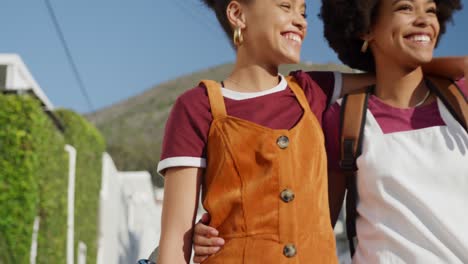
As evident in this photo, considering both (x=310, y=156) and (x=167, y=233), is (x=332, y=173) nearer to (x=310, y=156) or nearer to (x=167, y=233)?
(x=310, y=156)

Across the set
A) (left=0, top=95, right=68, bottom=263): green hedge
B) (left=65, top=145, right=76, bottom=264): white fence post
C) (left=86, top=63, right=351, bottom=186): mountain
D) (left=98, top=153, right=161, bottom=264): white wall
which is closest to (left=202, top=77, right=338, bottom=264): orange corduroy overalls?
(left=0, top=95, right=68, bottom=263): green hedge

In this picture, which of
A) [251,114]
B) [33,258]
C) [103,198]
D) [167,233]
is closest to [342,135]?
[251,114]

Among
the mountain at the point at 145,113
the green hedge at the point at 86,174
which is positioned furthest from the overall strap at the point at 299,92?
the mountain at the point at 145,113

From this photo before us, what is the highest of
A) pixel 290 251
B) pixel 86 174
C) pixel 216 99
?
pixel 216 99

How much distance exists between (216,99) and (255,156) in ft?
0.92

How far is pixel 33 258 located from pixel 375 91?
33.3ft

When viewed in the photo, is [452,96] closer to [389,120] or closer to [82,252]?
[389,120]

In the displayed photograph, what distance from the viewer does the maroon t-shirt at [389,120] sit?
3090 millimetres

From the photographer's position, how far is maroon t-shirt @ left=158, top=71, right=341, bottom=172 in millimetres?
2955

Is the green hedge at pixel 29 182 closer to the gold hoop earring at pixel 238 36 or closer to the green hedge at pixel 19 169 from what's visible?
the green hedge at pixel 19 169

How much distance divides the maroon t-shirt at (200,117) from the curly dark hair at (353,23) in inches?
A: 17.7

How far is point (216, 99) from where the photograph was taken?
118 inches

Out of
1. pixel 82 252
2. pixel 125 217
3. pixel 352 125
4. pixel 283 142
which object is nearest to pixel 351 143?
pixel 352 125

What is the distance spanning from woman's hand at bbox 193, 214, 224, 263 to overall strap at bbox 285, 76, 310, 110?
586 mm
